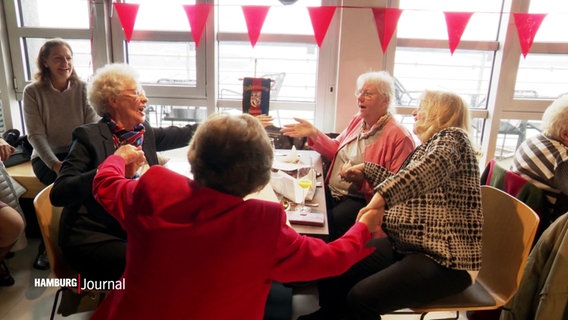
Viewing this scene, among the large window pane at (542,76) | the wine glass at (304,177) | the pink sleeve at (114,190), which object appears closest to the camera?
the pink sleeve at (114,190)

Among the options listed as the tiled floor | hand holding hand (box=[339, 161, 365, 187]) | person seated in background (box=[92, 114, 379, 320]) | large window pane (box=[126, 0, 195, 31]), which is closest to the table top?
hand holding hand (box=[339, 161, 365, 187])

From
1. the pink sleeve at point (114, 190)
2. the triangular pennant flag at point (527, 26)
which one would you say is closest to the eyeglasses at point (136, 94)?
the pink sleeve at point (114, 190)

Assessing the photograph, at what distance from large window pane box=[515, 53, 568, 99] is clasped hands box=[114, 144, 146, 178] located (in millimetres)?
2709

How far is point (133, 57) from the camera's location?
10.0 feet

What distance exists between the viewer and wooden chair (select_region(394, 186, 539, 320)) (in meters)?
1.49

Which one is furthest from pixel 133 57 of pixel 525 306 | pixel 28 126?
pixel 525 306

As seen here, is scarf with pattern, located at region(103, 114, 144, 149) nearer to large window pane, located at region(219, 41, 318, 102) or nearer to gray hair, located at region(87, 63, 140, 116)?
gray hair, located at region(87, 63, 140, 116)

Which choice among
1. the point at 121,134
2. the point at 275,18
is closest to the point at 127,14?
the point at 275,18

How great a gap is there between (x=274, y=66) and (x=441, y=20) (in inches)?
49.6

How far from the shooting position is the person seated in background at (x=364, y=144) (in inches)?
83.6

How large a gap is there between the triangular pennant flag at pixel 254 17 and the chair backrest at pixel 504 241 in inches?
70.0

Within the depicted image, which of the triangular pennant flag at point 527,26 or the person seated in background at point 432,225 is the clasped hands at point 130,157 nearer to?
the person seated in background at point 432,225

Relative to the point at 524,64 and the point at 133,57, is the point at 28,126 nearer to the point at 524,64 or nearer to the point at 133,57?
the point at 133,57

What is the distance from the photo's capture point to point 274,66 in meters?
2.99
